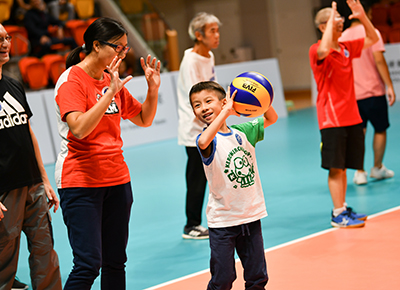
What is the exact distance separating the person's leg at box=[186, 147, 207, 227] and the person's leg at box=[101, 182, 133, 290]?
1.85 meters

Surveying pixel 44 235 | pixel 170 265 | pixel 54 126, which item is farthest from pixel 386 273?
pixel 54 126

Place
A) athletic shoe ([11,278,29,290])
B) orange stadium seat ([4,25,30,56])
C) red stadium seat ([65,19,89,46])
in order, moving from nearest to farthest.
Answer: athletic shoe ([11,278,29,290])
orange stadium seat ([4,25,30,56])
red stadium seat ([65,19,89,46])

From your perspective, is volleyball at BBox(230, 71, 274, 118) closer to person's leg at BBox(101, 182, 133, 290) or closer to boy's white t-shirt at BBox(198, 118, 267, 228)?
boy's white t-shirt at BBox(198, 118, 267, 228)

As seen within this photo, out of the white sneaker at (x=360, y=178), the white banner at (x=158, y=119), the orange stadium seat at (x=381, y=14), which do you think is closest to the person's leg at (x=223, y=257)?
the white sneaker at (x=360, y=178)

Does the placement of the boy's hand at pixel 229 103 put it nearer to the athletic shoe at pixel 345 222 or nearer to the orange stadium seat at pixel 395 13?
the athletic shoe at pixel 345 222

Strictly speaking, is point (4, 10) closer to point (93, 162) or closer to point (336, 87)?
point (336, 87)

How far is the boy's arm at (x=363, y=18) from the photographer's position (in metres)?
4.70

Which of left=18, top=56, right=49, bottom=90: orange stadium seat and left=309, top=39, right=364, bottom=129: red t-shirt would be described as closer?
left=309, top=39, right=364, bottom=129: red t-shirt

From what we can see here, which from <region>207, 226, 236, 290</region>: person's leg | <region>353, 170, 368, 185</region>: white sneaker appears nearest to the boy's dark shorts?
<region>353, 170, 368, 185</region>: white sneaker

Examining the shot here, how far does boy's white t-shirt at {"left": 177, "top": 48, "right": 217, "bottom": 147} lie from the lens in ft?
15.6

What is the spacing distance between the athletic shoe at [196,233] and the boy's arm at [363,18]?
7.81ft

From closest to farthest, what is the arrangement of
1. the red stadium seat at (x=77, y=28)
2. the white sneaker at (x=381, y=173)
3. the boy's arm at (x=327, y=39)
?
the boy's arm at (x=327, y=39) < the white sneaker at (x=381, y=173) < the red stadium seat at (x=77, y=28)

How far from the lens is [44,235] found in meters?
3.17

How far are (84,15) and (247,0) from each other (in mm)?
7611
